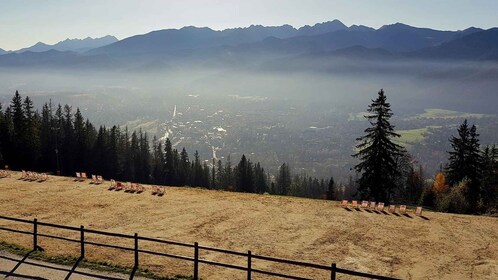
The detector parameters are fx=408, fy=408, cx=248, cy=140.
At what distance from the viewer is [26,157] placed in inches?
3270

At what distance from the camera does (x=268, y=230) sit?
29.6 meters

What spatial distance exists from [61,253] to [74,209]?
1252 cm

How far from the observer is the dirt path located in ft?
63.3

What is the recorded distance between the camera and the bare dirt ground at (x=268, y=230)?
912 inches

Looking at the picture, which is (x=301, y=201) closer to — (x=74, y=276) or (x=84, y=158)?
(x=74, y=276)

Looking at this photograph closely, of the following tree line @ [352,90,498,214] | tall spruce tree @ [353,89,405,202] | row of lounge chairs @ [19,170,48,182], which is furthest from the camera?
tree line @ [352,90,498,214]

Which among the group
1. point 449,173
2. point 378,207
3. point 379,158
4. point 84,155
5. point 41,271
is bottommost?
point 84,155

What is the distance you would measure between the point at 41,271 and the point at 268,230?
15.1 metres

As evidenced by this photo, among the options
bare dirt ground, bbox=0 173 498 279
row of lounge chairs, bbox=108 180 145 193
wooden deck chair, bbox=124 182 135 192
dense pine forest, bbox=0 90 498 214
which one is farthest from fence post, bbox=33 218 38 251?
dense pine forest, bbox=0 90 498 214

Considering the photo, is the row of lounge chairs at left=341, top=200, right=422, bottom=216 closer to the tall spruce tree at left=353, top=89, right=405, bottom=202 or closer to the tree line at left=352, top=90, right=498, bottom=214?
the tree line at left=352, top=90, right=498, bottom=214

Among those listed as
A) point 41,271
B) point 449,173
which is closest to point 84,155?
point 449,173

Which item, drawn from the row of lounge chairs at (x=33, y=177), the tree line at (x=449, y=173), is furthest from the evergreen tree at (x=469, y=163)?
the row of lounge chairs at (x=33, y=177)

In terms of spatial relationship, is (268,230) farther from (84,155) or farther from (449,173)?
(84,155)

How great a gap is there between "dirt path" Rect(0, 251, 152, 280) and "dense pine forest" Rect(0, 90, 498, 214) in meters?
33.6
